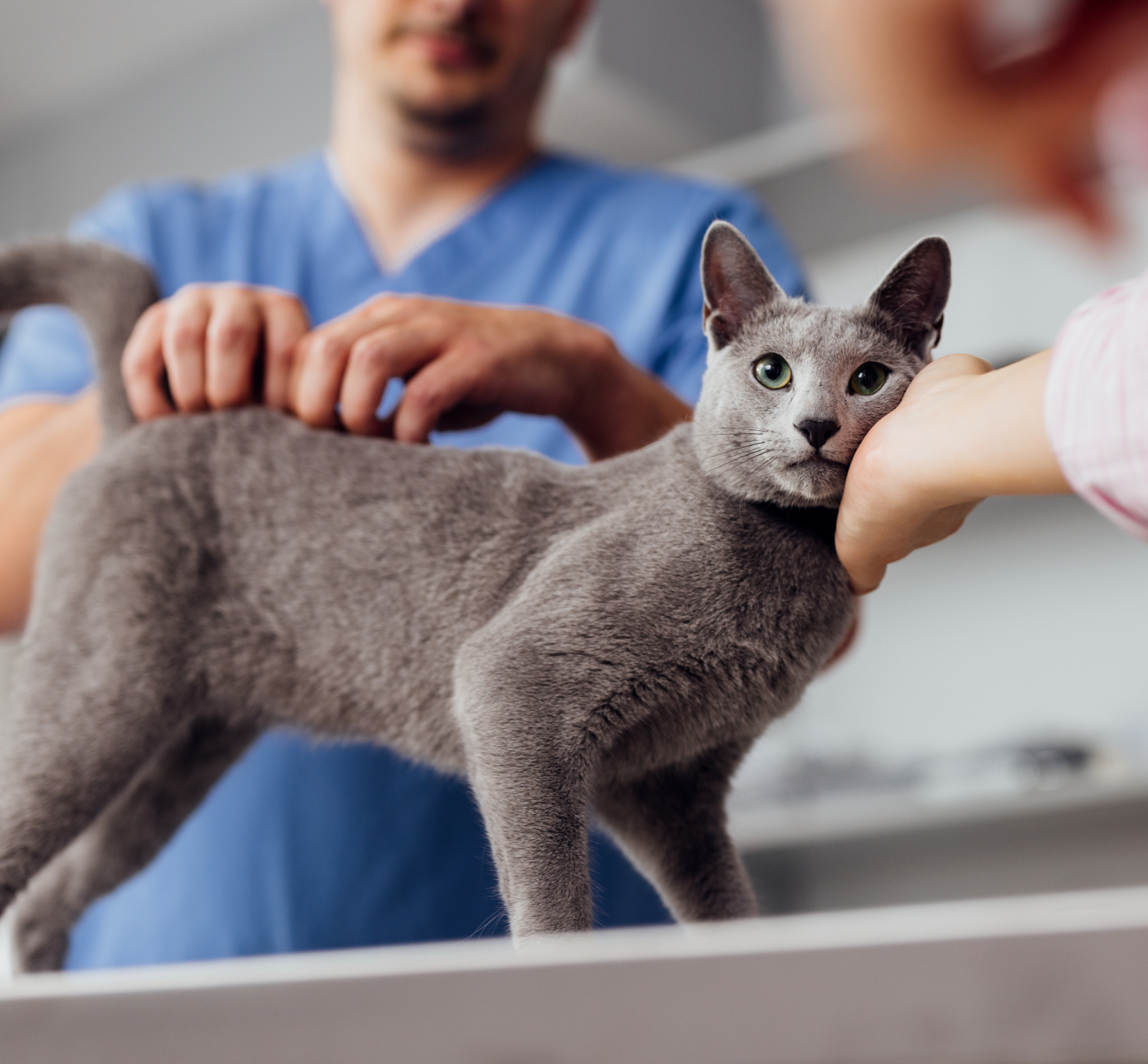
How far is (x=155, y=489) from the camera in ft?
2.14

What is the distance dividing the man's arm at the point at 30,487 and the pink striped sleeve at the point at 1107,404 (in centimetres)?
72

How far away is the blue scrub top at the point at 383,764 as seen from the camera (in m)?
0.92

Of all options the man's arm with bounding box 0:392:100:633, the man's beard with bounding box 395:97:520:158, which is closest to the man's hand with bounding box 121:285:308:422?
the man's arm with bounding box 0:392:100:633

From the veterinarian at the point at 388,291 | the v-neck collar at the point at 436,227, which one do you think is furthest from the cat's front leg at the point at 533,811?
the v-neck collar at the point at 436,227

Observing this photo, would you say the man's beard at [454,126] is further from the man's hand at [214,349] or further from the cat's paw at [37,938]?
the cat's paw at [37,938]

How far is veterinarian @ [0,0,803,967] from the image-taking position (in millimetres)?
870

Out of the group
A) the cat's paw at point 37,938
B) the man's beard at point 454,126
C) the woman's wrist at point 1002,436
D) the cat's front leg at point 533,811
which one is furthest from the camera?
the man's beard at point 454,126

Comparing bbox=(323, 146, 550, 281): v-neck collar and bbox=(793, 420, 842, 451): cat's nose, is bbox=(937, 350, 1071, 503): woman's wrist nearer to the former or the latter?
bbox=(793, 420, 842, 451): cat's nose

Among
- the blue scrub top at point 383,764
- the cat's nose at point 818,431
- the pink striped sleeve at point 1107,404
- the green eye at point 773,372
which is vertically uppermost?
the pink striped sleeve at point 1107,404

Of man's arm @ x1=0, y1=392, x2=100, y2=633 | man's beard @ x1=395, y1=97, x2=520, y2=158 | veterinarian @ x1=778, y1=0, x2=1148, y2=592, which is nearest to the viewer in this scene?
veterinarian @ x1=778, y1=0, x2=1148, y2=592

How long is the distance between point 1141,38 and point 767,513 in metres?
0.30

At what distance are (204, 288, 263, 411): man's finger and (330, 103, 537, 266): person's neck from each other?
38cm

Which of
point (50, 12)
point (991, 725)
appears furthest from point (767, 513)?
point (50, 12)

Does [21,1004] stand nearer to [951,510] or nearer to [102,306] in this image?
[951,510]
